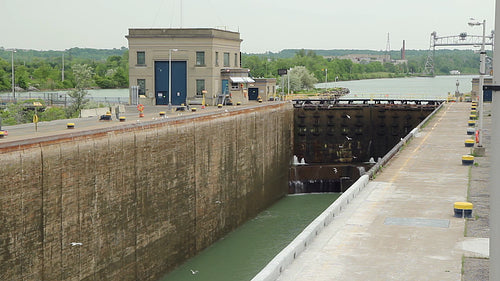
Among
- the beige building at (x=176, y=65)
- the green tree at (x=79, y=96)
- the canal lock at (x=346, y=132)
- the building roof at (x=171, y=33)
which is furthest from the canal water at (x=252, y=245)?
the green tree at (x=79, y=96)

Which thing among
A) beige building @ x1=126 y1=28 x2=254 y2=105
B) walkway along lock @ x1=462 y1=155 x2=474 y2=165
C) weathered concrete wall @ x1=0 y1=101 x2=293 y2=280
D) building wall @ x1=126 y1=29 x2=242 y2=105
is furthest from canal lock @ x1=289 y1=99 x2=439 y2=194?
walkway along lock @ x1=462 y1=155 x2=474 y2=165

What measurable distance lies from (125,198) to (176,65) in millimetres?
27174

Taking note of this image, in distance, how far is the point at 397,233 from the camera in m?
16.1

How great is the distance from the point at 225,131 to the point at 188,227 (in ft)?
22.2

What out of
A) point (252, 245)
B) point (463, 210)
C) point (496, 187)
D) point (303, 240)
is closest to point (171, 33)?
point (252, 245)

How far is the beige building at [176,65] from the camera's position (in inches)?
1852

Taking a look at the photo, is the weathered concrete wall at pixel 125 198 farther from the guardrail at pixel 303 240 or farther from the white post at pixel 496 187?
the white post at pixel 496 187

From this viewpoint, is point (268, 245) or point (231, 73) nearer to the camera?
point (268, 245)

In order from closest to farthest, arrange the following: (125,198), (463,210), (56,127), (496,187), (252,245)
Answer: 1. (496,187)
2. (463,210)
3. (125,198)
4. (56,127)
5. (252,245)

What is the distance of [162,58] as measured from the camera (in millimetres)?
47125

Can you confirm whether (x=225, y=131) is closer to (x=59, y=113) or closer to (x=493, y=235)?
(x=59, y=113)

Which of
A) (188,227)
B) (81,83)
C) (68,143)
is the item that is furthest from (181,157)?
(81,83)

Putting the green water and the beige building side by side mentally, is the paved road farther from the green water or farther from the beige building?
A: the beige building

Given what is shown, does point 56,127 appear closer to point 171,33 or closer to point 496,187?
point 171,33
